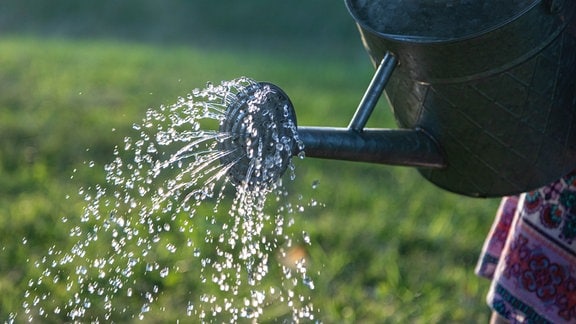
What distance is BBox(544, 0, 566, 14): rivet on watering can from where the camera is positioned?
72.3 inches

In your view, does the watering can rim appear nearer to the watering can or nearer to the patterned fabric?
the watering can

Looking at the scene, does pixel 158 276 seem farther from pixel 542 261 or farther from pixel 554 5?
pixel 554 5

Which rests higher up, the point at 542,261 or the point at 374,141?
the point at 374,141

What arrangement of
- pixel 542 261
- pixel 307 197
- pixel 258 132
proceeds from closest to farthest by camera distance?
1. pixel 258 132
2. pixel 542 261
3. pixel 307 197

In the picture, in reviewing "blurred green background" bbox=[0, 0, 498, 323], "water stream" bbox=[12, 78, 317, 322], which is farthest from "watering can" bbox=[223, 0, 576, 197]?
"blurred green background" bbox=[0, 0, 498, 323]

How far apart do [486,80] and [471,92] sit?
0.12 feet

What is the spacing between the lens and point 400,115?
2102 millimetres

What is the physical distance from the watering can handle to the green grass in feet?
3.55

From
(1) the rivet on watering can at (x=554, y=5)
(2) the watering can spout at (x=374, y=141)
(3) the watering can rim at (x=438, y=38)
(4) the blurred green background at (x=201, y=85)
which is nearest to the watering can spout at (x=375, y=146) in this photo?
(2) the watering can spout at (x=374, y=141)

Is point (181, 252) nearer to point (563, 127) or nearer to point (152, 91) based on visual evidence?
point (563, 127)

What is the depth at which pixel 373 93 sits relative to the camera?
6.18 feet

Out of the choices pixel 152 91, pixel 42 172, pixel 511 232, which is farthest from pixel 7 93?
pixel 511 232

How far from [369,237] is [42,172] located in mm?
1255

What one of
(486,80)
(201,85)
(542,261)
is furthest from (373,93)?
(201,85)
